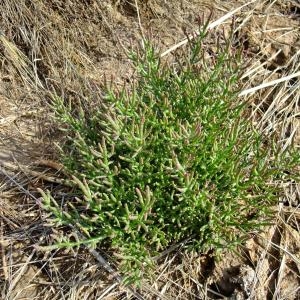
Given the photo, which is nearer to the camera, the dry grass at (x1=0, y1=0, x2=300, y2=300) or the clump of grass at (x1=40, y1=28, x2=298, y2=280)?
the clump of grass at (x1=40, y1=28, x2=298, y2=280)

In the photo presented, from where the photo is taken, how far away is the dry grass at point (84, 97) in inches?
84.8

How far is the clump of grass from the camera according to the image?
1.92 m

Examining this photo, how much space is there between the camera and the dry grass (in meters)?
2.15

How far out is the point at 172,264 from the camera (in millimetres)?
2195

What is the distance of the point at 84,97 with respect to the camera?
8.60 ft

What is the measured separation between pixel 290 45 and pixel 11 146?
5.59 feet

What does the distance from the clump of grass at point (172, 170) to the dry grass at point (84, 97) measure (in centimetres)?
15

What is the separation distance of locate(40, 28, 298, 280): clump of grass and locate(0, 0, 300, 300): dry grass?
5.7 inches

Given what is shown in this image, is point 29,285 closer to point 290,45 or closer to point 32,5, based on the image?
point 32,5

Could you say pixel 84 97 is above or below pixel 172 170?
below

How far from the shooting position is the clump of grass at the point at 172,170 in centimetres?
192

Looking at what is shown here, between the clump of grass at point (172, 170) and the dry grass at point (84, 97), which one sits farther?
the dry grass at point (84, 97)

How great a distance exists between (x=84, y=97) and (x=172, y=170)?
968mm

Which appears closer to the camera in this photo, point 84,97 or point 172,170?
point 172,170
